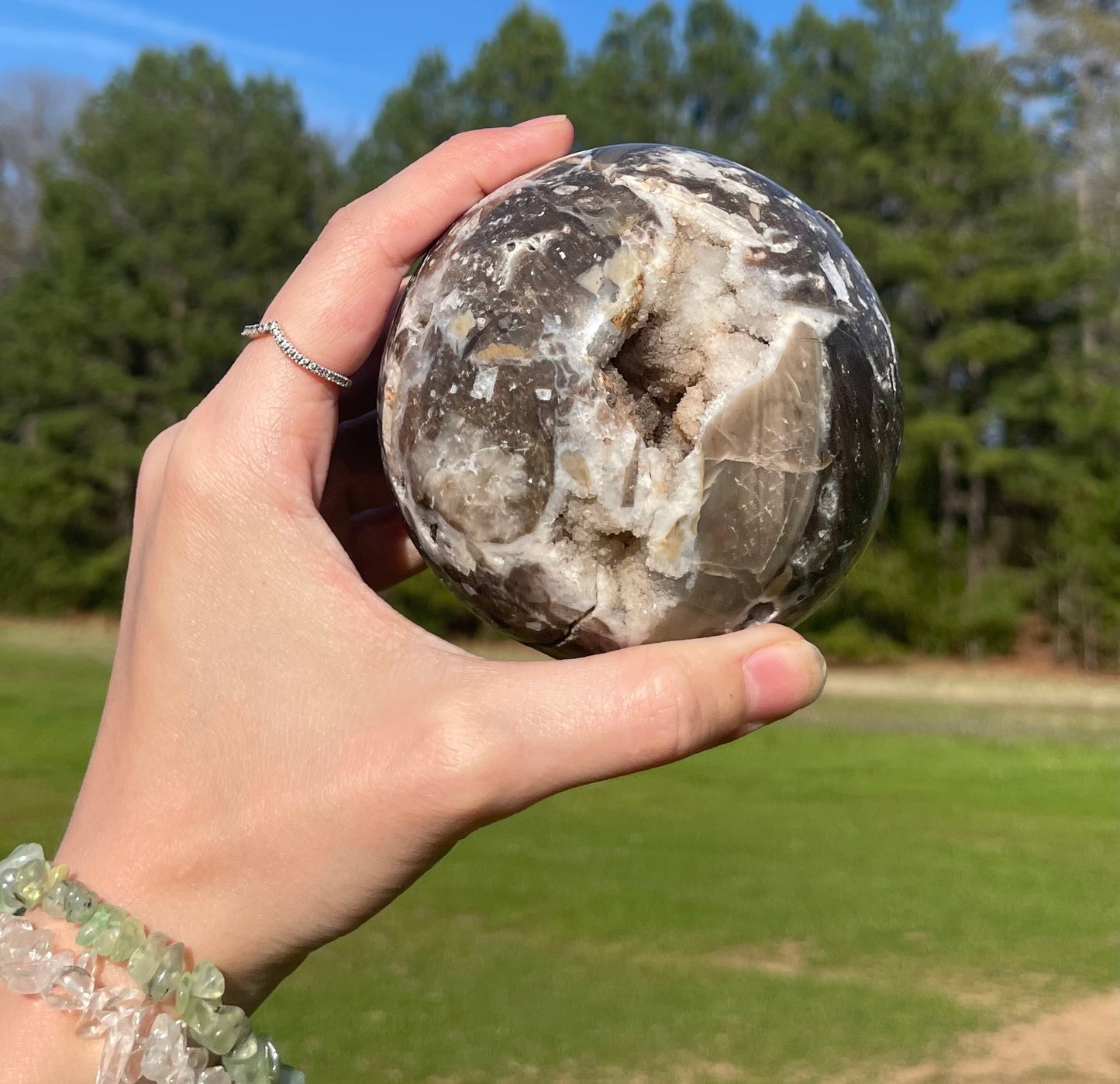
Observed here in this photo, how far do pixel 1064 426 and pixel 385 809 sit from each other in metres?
23.2

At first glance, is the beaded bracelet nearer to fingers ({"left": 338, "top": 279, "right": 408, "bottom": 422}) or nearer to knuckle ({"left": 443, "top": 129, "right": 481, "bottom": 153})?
fingers ({"left": 338, "top": 279, "right": 408, "bottom": 422})

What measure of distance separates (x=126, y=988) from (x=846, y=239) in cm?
2435

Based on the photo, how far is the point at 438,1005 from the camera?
6.53m

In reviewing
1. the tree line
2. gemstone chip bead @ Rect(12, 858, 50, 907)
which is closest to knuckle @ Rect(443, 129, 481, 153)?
gemstone chip bead @ Rect(12, 858, 50, 907)

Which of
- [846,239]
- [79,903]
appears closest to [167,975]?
[79,903]

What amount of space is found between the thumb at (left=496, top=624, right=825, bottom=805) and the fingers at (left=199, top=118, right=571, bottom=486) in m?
0.64

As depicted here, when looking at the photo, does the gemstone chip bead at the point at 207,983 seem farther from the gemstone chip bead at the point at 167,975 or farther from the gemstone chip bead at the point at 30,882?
the gemstone chip bead at the point at 30,882

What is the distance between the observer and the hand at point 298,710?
81.6 inches

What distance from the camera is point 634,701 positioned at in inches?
81.4

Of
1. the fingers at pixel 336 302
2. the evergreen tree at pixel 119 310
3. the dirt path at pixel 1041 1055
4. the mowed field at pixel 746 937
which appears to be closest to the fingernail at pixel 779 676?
the fingers at pixel 336 302

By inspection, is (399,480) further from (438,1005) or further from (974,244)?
(974,244)

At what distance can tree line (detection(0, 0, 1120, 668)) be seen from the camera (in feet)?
77.2

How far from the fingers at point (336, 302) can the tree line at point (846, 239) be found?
68.6ft

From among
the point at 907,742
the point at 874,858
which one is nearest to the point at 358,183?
the point at 907,742
